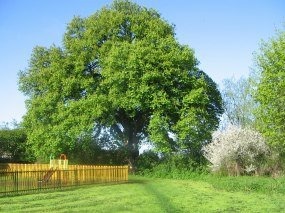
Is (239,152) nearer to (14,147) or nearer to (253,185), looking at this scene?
(253,185)

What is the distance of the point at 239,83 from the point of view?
47.0 meters

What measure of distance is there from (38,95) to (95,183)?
19.0m

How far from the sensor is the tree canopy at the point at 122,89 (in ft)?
126

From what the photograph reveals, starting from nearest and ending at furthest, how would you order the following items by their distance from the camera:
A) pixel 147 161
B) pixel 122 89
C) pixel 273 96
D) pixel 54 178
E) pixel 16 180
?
pixel 16 180, pixel 54 178, pixel 273 96, pixel 122 89, pixel 147 161

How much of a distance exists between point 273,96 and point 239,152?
4.72 metres

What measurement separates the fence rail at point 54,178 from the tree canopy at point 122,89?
704 centimetres

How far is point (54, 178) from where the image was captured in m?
26.5

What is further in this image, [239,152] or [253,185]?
[239,152]

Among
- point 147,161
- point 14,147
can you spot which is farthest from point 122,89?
point 14,147

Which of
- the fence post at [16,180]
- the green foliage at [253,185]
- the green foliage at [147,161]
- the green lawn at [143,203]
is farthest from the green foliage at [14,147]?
the green lawn at [143,203]

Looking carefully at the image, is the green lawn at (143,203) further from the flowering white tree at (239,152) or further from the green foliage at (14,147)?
the green foliage at (14,147)

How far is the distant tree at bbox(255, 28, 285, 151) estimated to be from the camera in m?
31.6

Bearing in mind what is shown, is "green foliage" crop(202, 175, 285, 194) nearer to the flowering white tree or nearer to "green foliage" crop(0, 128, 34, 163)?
the flowering white tree

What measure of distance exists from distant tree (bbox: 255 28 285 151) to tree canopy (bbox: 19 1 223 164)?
20.6 feet
